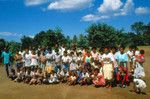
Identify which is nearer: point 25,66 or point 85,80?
point 85,80

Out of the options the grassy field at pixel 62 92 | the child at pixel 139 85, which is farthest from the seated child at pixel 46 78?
the child at pixel 139 85

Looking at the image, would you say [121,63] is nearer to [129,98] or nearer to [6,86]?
[129,98]

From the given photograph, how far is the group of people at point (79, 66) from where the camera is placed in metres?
14.8

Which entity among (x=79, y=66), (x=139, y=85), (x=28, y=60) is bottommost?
(x=139, y=85)

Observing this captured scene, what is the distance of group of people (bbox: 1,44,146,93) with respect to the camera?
14836 mm

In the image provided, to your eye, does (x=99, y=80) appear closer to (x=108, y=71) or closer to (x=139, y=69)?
(x=108, y=71)

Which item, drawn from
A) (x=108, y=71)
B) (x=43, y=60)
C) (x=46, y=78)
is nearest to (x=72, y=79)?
(x=46, y=78)

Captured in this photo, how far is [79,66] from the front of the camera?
16.0 m

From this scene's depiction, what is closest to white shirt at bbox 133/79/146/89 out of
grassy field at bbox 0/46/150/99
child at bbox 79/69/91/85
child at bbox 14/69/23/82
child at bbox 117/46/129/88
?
grassy field at bbox 0/46/150/99

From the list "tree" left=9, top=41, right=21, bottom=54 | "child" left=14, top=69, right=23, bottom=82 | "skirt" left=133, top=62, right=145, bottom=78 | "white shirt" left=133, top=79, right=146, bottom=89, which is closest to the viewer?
"white shirt" left=133, top=79, right=146, bottom=89

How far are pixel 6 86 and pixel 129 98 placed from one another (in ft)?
22.7

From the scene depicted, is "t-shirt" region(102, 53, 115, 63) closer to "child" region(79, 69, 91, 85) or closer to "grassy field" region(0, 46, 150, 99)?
"child" region(79, 69, 91, 85)

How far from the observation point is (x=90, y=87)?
14656 mm

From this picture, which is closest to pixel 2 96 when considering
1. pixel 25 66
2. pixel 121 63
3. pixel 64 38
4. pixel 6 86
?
pixel 6 86
